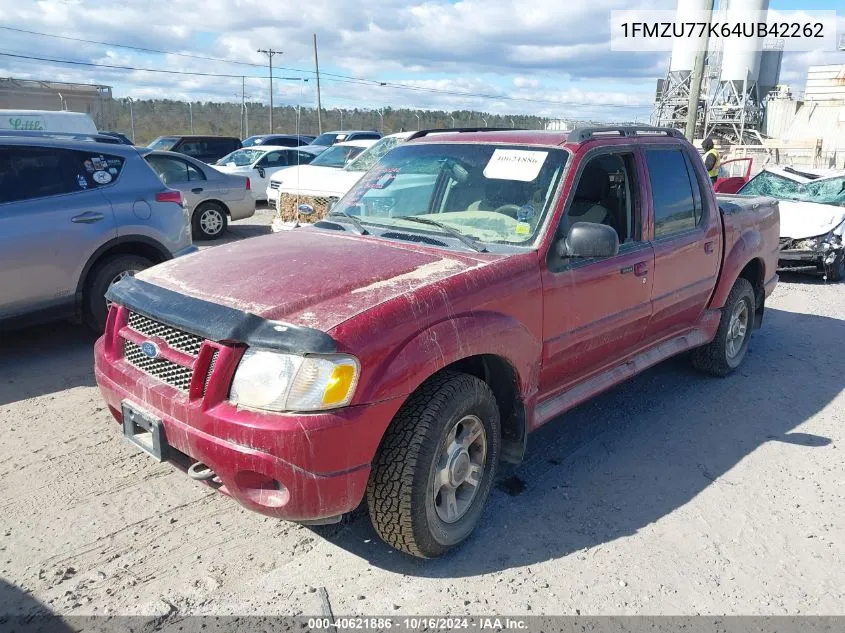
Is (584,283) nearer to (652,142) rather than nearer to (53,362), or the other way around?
(652,142)

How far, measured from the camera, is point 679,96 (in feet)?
162

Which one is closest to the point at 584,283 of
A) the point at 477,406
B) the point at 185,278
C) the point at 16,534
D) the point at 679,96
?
the point at 477,406

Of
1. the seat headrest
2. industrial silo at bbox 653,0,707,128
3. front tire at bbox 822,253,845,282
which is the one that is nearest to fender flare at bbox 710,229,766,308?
the seat headrest

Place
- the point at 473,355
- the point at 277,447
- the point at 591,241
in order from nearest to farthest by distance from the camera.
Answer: the point at 277,447
the point at 473,355
the point at 591,241

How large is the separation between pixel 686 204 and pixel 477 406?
2591mm

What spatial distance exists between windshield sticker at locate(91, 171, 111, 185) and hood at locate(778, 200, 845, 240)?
8.56 meters

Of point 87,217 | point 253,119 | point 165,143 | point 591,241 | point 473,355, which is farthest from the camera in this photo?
point 253,119

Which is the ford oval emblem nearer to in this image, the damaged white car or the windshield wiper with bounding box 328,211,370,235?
the windshield wiper with bounding box 328,211,370,235

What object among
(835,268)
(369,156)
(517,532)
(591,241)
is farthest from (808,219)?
(517,532)

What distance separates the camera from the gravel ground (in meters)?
2.94

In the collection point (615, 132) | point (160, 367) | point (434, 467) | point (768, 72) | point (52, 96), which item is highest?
point (768, 72)

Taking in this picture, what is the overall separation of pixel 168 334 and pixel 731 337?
4582mm

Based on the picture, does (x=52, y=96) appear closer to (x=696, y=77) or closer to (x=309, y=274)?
(x=696, y=77)

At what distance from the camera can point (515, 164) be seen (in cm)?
390
